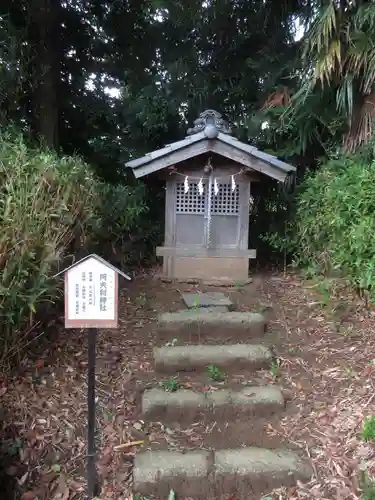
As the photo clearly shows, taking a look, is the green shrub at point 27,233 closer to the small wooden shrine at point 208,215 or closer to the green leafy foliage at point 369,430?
the small wooden shrine at point 208,215

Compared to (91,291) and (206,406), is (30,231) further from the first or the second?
(206,406)

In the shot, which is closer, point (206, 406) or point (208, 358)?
point (206, 406)

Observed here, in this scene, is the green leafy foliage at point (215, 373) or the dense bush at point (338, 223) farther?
the dense bush at point (338, 223)

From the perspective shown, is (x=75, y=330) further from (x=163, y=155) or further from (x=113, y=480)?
(x=163, y=155)

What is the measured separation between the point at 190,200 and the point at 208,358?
119 inches

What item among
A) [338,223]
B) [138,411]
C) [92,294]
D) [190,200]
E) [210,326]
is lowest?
[138,411]

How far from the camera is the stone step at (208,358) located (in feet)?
Result: 11.7

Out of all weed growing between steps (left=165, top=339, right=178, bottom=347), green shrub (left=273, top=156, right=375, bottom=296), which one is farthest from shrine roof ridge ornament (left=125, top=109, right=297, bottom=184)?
weed growing between steps (left=165, top=339, right=178, bottom=347)

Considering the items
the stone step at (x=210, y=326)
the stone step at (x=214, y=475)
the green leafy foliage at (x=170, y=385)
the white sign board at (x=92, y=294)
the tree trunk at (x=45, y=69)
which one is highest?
the tree trunk at (x=45, y=69)

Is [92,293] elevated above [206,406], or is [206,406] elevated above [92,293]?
[92,293]

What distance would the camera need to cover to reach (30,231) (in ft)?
9.80

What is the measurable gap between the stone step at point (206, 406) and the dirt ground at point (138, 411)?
70 millimetres

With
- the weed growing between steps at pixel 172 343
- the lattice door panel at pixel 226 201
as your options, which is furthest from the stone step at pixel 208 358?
the lattice door panel at pixel 226 201

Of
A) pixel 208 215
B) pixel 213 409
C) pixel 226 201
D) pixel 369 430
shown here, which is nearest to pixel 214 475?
pixel 213 409
